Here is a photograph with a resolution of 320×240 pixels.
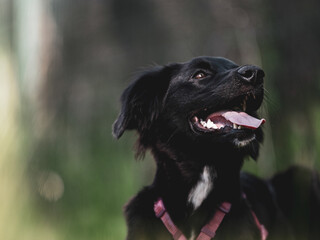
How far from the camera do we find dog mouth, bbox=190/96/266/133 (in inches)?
76.1

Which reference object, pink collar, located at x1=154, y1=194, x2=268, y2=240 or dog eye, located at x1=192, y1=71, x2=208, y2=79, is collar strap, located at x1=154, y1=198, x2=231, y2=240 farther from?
dog eye, located at x1=192, y1=71, x2=208, y2=79

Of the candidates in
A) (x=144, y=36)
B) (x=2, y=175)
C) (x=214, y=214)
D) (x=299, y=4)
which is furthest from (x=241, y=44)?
(x=2, y=175)

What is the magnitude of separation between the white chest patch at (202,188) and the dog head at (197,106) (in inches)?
6.8

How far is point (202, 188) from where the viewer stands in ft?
7.02

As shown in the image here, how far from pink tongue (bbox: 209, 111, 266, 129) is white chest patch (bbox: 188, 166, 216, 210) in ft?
1.12

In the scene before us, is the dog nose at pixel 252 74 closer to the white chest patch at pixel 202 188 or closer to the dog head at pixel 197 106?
the dog head at pixel 197 106

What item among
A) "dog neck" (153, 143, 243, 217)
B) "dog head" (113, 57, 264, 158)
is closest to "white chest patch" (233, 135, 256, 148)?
"dog head" (113, 57, 264, 158)

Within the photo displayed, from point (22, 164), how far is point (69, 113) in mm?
3043

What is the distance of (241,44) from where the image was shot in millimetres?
4969

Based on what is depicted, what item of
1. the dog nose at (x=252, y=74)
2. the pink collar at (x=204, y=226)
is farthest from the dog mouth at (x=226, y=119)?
the pink collar at (x=204, y=226)

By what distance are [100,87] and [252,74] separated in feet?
14.8

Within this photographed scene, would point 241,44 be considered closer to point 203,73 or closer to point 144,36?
point 144,36

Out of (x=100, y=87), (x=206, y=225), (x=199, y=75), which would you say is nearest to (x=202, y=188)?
(x=206, y=225)

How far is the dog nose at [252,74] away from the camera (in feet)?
6.27
